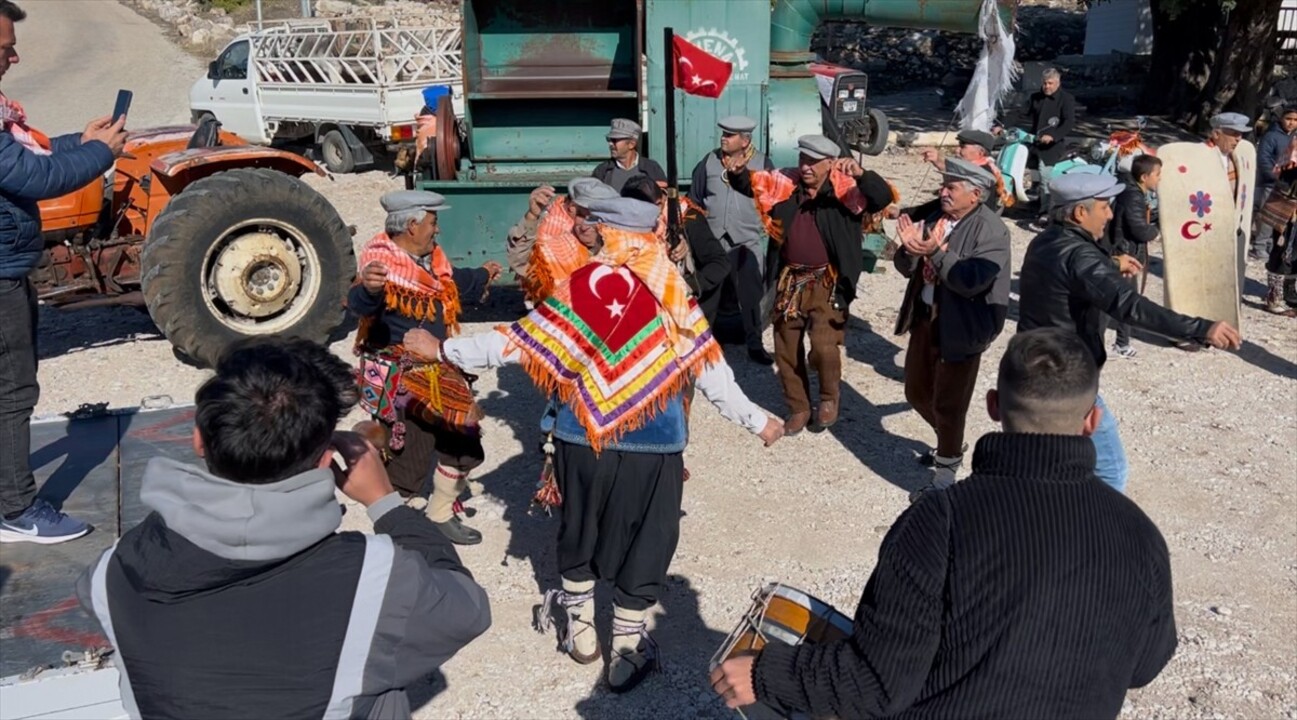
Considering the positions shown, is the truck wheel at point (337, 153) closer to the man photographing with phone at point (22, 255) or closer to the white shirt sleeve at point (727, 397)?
the man photographing with phone at point (22, 255)

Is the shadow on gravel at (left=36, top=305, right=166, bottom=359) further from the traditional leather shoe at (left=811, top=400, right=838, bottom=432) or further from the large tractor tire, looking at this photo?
the traditional leather shoe at (left=811, top=400, right=838, bottom=432)

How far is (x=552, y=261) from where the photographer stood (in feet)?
15.4

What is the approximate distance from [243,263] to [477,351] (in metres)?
4.03

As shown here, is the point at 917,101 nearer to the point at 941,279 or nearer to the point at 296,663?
the point at 941,279

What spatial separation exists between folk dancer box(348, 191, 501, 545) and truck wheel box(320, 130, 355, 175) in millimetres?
10642

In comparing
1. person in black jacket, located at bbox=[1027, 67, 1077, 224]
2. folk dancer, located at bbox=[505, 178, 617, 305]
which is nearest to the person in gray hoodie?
folk dancer, located at bbox=[505, 178, 617, 305]

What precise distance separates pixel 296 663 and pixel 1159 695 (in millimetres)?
3432

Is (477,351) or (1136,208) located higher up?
(477,351)

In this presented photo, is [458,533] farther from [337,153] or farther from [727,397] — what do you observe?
[337,153]

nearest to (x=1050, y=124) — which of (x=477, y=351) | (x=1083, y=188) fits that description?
(x=1083, y=188)

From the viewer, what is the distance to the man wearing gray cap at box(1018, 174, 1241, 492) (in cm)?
413

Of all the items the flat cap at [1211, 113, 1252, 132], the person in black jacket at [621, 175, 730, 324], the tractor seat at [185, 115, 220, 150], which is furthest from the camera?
the flat cap at [1211, 113, 1252, 132]

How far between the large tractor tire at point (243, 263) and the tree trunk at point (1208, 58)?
12.1m

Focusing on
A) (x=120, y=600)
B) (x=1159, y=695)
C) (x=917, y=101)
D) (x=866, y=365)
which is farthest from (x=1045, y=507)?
(x=917, y=101)
